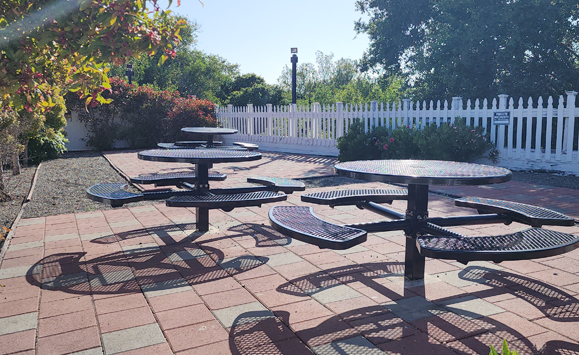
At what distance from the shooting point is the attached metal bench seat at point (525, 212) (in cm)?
318

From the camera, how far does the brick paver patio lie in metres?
2.43

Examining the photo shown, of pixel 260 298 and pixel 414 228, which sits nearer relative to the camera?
pixel 260 298

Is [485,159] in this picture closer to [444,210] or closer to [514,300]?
[444,210]

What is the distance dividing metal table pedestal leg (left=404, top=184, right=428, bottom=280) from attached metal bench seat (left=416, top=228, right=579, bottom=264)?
58 cm

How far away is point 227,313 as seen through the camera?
2.80 m

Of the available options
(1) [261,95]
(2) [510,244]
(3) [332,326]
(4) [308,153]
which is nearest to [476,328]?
(2) [510,244]

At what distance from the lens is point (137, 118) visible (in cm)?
1830

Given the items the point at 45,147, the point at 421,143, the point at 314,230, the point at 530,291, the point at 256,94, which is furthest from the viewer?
the point at 256,94

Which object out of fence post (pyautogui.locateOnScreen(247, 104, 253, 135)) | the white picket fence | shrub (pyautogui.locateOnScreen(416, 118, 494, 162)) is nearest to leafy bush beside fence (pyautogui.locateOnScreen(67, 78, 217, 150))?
fence post (pyautogui.locateOnScreen(247, 104, 253, 135))

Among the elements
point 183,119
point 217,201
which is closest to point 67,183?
point 217,201

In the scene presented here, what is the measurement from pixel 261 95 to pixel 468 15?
37.5 feet

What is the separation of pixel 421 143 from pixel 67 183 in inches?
272

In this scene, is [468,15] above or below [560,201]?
above

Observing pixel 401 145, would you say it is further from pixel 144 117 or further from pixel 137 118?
pixel 137 118
